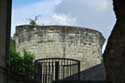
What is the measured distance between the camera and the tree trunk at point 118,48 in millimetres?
10701

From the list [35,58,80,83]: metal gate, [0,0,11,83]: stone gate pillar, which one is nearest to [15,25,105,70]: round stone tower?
→ [35,58,80,83]: metal gate

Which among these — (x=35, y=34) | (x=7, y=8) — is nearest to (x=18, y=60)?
(x=35, y=34)

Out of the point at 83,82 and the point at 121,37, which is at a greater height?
the point at 121,37

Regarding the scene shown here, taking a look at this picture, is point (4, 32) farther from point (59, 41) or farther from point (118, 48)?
point (59, 41)

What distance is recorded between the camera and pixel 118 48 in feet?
36.0

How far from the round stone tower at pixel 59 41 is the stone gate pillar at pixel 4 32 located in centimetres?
1717

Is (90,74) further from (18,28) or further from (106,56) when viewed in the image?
(18,28)

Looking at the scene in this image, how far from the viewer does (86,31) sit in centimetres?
3016

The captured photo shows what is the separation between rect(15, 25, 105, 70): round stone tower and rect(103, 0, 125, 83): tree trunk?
18.6 meters

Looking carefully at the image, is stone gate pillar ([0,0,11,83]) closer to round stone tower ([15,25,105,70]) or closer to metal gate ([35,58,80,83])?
metal gate ([35,58,80,83])

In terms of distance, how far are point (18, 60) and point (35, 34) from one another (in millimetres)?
4810

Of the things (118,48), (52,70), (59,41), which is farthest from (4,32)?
(59,41)

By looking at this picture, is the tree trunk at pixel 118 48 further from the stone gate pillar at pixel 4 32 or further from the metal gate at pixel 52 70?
the metal gate at pixel 52 70

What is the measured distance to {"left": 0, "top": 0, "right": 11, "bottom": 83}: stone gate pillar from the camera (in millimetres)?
12302
